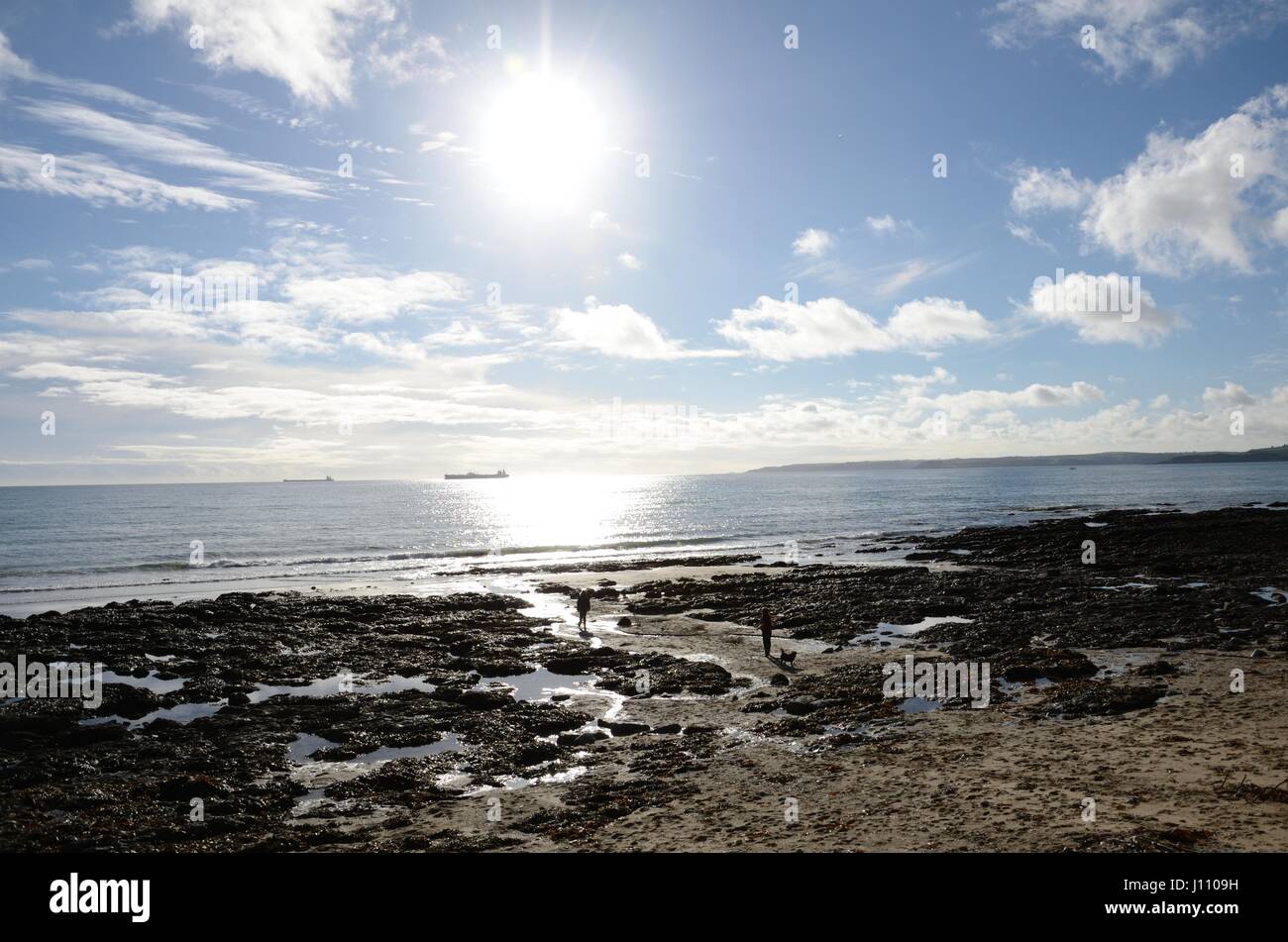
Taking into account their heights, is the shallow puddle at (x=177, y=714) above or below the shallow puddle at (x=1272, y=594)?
below

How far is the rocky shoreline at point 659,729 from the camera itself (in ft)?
39.5

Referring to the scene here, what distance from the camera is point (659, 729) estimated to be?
18.1 meters


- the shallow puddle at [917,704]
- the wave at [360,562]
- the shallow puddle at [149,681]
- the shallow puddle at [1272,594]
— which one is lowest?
the wave at [360,562]

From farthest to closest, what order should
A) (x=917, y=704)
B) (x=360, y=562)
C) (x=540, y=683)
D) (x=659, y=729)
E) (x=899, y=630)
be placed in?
(x=360, y=562) → (x=899, y=630) → (x=540, y=683) → (x=917, y=704) → (x=659, y=729)

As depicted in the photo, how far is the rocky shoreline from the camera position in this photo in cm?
1205

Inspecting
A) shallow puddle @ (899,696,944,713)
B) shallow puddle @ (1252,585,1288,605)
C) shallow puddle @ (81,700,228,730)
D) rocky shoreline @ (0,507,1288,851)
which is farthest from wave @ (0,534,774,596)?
shallow puddle @ (899,696,944,713)

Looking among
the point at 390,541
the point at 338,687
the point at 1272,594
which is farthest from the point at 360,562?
the point at 1272,594

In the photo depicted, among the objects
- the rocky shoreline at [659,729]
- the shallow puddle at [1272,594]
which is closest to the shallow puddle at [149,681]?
the rocky shoreline at [659,729]

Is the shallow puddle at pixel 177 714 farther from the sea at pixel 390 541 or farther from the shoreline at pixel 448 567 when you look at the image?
the sea at pixel 390 541

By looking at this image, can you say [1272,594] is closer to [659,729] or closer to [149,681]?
[659,729]

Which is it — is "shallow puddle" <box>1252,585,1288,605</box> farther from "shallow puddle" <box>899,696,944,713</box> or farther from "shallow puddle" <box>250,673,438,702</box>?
"shallow puddle" <box>250,673,438,702</box>

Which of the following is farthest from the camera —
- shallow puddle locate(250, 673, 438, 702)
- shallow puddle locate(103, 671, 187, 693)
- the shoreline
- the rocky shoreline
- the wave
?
the wave

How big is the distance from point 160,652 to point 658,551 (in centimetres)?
4321

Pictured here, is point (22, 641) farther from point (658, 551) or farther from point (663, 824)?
point (658, 551)
